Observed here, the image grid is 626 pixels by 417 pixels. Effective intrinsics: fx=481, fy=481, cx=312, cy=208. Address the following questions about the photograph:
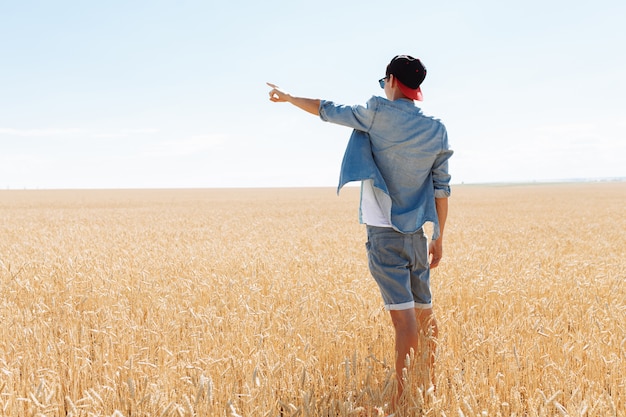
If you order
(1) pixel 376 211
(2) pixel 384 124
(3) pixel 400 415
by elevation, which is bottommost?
(3) pixel 400 415

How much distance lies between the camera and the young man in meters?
3.04

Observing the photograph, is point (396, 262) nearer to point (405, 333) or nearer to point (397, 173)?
point (405, 333)

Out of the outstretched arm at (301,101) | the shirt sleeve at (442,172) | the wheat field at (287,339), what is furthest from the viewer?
the shirt sleeve at (442,172)

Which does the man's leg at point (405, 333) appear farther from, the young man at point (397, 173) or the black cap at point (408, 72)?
the black cap at point (408, 72)

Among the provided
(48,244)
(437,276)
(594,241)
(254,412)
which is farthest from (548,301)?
(48,244)

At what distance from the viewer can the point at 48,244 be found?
10.9 meters

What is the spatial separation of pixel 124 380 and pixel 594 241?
1247 cm

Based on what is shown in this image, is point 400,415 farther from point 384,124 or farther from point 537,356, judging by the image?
point 384,124

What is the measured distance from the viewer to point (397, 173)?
3.17 m

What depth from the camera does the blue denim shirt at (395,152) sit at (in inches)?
120

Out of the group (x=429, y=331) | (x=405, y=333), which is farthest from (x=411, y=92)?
(x=429, y=331)

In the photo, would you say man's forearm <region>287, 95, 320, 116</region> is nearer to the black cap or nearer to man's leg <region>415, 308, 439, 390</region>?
the black cap

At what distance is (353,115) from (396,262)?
3.20 ft

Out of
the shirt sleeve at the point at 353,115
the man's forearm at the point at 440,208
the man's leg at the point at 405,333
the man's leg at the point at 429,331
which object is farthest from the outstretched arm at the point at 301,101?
the man's leg at the point at 429,331
